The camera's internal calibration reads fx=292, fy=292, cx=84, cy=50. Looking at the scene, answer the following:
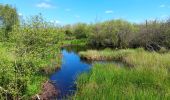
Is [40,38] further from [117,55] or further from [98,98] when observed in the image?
[117,55]

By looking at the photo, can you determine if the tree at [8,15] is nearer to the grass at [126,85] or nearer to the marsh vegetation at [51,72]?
the marsh vegetation at [51,72]

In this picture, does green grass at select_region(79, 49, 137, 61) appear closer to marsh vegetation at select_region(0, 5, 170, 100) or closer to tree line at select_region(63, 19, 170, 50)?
tree line at select_region(63, 19, 170, 50)

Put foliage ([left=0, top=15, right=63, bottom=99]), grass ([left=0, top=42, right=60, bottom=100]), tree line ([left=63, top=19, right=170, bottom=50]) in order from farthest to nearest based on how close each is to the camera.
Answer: tree line ([left=63, top=19, right=170, bottom=50]) → foliage ([left=0, top=15, right=63, bottom=99]) → grass ([left=0, top=42, right=60, bottom=100])

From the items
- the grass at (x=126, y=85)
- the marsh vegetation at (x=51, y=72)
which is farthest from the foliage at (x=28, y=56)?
the grass at (x=126, y=85)

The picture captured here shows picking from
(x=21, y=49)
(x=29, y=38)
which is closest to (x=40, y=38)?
(x=29, y=38)

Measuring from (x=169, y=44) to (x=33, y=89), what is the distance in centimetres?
2464

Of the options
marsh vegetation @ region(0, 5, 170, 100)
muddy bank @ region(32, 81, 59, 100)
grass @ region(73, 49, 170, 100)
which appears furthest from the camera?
muddy bank @ region(32, 81, 59, 100)

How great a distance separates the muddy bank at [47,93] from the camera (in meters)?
17.0

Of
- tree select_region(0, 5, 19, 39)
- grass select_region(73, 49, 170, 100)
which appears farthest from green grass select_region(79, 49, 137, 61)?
tree select_region(0, 5, 19, 39)

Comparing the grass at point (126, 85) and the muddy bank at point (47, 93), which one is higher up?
the grass at point (126, 85)

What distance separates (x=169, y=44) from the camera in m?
37.4

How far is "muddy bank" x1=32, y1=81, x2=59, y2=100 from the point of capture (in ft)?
55.7

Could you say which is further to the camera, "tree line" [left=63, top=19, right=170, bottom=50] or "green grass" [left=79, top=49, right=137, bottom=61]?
"tree line" [left=63, top=19, right=170, bottom=50]

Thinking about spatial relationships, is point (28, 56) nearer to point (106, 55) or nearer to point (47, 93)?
point (47, 93)
